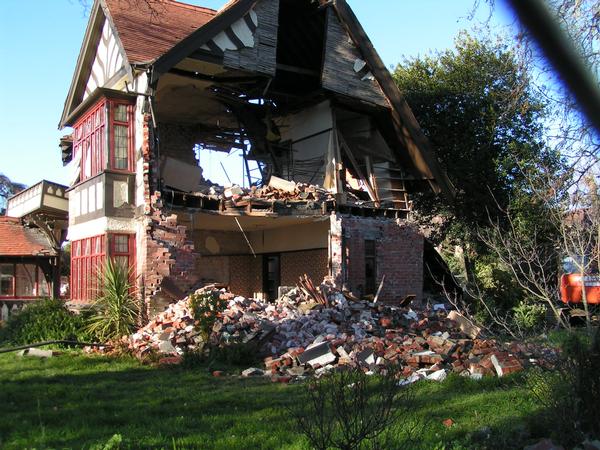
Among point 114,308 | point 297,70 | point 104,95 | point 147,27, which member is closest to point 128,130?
point 104,95

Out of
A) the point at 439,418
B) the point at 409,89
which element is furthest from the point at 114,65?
the point at 439,418

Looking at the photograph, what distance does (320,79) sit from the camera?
1853 cm

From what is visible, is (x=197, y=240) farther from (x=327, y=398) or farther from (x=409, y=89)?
(x=327, y=398)

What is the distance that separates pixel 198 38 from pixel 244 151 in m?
5.40

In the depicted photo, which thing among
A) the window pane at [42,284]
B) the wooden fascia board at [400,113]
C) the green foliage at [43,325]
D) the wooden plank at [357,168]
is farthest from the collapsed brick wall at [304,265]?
the window pane at [42,284]

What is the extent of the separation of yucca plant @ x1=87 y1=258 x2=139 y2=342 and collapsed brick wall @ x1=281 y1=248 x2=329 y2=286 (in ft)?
21.4

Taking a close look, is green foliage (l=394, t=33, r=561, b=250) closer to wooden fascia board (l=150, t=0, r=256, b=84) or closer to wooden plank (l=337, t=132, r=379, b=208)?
wooden plank (l=337, t=132, r=379, b=208)

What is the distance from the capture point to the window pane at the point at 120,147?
53.0ft

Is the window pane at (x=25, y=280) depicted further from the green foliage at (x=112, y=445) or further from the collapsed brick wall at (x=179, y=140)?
the green foliage at (x=112, y=445)

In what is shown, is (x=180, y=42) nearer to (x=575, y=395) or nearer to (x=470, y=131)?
(x=470, y=131)

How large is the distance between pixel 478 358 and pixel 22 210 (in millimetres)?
17648

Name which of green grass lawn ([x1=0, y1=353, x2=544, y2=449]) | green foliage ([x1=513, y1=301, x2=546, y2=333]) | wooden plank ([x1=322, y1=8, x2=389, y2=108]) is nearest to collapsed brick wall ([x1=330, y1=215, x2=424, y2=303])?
green foliage ([x1=513, y1=301, x2=546, y2=333])

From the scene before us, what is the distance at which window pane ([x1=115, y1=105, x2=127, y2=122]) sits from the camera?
16188 millimetres

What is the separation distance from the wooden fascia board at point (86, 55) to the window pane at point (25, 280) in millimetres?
8113
